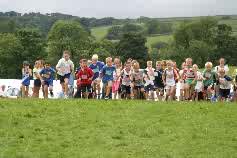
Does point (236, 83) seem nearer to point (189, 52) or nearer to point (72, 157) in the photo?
point (72, 157)

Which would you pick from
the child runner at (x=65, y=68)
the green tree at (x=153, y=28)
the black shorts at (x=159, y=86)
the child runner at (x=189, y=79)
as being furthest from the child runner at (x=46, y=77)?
the green tree at (x=153, y=28)

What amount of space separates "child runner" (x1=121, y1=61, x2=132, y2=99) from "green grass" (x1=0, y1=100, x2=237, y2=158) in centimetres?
416

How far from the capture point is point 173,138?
14.3 m

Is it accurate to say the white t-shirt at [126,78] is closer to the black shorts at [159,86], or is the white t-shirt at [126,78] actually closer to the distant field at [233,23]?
the black shorts at [159,86]

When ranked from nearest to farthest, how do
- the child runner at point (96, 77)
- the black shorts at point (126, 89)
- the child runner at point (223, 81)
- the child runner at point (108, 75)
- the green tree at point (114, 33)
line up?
the child runner at point (223, 81) → the black shorts at point (126, 89) → the child runner at point (108, 75) → the child runner at point (96, 77) → the green tree at point (114, 33)

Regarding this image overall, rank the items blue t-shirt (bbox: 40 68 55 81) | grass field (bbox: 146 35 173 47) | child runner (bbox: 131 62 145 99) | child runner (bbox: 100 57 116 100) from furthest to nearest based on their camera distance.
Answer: grass field (bbox: 146 35 173 47), blue t-shirt (bbox: 40 68 55 81), child runner (bbox: 100 57 116 100), child runner (bbox: 131 62 145 99)

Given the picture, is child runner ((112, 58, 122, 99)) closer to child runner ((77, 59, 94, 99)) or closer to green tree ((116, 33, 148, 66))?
child runner ((77, 59, 94, 99))

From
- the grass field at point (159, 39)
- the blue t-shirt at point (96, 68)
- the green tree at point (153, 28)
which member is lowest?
the grass field at point (159, 39)

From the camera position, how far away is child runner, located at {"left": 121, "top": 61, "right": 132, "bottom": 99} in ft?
77.6

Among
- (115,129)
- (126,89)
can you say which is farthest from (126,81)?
(115,129)

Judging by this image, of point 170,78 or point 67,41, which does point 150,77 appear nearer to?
point 170,78

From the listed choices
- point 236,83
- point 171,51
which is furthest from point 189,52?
→ point 236,83

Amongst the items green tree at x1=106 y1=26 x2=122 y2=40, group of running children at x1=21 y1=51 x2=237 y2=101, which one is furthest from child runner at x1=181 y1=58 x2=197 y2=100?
green tree at x1=106 y1=26 x2=122 y2=40

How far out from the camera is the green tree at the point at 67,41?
105 metres
